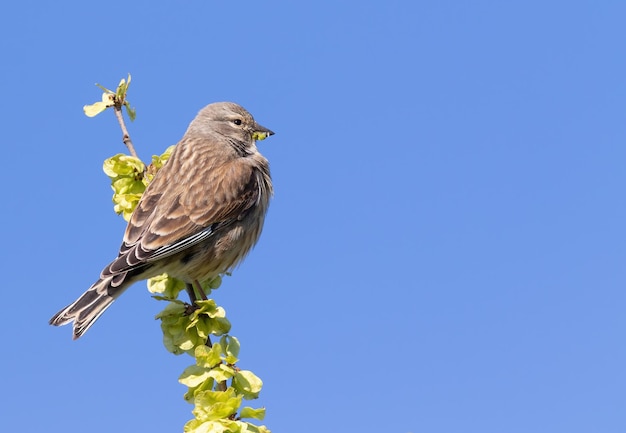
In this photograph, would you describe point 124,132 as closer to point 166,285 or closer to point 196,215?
point 196,215

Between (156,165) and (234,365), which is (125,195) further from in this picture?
(234,365)

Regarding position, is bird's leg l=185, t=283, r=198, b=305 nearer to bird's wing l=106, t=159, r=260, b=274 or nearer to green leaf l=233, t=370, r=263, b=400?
bird's wing l=106, t=159, r=260, b=274

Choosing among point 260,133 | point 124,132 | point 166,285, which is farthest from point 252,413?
point 260,133

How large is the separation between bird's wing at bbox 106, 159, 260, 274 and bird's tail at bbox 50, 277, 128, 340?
0.13m

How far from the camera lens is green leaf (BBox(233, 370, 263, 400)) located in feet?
13.1

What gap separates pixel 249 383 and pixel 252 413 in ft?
0.77

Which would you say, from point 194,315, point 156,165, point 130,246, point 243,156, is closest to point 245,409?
point 194,315

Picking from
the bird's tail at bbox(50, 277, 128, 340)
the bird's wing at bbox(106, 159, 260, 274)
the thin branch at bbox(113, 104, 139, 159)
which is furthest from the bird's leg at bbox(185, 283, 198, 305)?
the thin branch at bbox(113, 104, 139, 159)

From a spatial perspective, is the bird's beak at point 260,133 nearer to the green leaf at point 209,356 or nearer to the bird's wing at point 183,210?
the bird's wing at point 183,210

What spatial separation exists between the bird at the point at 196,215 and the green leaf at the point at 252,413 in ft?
5.54

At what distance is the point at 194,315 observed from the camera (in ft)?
14.3

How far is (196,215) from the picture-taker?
5977 millimetres

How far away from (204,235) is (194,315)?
167 cm

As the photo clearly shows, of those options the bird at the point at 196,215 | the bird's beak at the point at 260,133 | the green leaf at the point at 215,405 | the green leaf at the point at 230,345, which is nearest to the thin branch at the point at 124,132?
the bird at the point at 196,215
